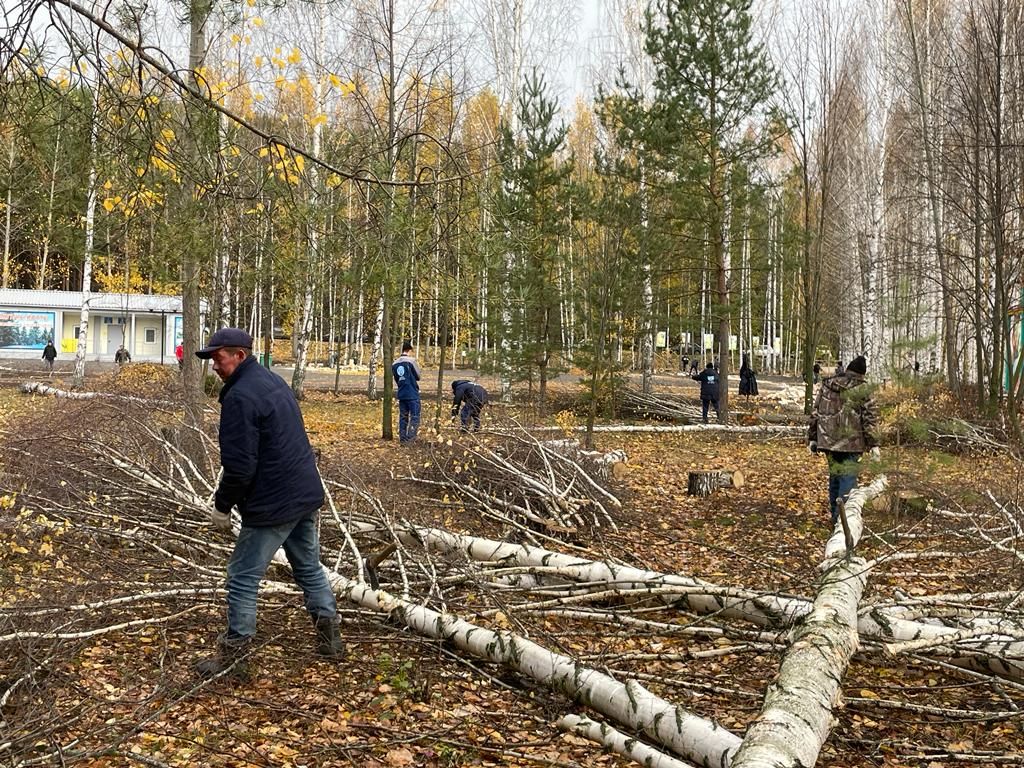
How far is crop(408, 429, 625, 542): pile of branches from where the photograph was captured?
7730 mm

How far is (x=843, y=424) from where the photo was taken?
8.00m

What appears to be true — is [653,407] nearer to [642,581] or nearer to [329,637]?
[642,581]

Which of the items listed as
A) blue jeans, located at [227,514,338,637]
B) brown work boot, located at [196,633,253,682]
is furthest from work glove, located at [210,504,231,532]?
brown work boot, located at [196,633,253,682]

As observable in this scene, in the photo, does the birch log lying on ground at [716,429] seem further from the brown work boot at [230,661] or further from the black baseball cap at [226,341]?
the brown work boot at [230,661]

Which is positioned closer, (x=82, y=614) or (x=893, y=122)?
(x=82, y=614)

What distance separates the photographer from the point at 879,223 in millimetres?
21156

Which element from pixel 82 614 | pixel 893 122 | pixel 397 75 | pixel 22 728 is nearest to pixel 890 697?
pixel 22 728

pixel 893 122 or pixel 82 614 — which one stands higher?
pixel 893 122

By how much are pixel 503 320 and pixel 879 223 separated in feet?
31.3

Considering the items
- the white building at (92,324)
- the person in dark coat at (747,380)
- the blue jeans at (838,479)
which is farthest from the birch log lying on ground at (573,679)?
the white building at (92,324)

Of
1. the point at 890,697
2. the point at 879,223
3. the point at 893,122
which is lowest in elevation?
the point at 890,697

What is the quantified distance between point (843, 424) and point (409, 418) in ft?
22.4

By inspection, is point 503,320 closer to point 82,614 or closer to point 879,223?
point 879,223

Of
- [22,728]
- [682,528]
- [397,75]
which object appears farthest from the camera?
[397,75]
